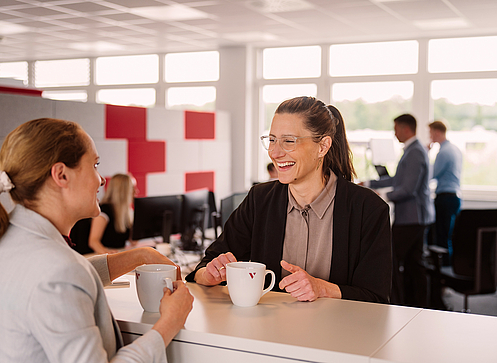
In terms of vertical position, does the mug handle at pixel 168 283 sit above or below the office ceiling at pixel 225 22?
below

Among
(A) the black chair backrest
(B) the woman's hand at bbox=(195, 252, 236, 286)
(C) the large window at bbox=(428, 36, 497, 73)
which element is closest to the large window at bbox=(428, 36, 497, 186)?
(C) the large window at bbox=(428, 36, 497, 73)

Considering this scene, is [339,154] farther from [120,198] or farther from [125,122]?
[125,122]

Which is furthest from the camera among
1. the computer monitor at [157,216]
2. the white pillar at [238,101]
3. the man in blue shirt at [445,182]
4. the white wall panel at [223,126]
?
the white pillar at [238,101]

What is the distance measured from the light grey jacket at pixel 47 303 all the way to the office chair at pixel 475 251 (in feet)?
9.38

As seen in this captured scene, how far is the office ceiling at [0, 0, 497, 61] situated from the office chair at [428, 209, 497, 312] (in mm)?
2416

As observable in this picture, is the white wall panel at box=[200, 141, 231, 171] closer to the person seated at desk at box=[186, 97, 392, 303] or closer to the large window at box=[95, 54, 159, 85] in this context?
the large window at box=[95, 54, 159, 85]

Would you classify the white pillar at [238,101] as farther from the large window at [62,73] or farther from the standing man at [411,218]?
the standing man at [411,218]

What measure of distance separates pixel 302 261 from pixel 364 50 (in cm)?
574

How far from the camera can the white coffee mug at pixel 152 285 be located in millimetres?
1190

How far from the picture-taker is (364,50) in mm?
6910

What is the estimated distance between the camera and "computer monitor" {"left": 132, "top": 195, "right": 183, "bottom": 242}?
308 cm

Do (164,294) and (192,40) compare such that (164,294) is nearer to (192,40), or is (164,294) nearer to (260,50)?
(192,40)

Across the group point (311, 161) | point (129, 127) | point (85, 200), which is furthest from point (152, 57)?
point (85, 200)

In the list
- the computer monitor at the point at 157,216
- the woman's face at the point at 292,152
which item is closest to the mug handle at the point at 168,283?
the woman's face at the point at 292,152
